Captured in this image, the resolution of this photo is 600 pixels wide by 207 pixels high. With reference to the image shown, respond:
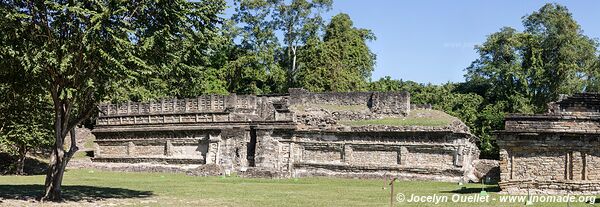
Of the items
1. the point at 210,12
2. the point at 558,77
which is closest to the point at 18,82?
the point at 210,12

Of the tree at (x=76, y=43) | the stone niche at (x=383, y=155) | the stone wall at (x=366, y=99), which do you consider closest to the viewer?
the tree at (x=76, y=43)

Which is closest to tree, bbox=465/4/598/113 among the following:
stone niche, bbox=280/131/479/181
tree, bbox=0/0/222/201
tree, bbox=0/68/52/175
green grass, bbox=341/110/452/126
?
green grass, bbox=341/110/452/126

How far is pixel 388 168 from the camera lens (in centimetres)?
3231

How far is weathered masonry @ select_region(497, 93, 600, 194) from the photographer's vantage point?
21000 mm

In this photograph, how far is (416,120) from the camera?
33.9m

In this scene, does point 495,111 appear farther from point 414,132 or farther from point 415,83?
point 414,132

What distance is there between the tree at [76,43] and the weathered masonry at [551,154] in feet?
36.3

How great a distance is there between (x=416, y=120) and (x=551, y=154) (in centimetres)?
1277

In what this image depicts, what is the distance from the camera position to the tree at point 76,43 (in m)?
17.6

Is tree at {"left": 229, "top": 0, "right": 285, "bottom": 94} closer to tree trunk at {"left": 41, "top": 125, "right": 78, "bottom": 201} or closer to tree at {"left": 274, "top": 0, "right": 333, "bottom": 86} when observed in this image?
tree at {"left": 274, "top": 0, "right": 333, "bottom": 86}

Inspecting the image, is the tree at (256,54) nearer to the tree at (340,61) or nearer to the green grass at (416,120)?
the tree at (340,61)

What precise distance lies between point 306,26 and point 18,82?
39.0m

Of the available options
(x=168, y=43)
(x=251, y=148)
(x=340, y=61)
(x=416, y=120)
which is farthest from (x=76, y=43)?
(x=340, y=61)

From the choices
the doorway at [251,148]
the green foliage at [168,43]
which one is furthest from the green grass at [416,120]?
the green foliage at [168,43]
